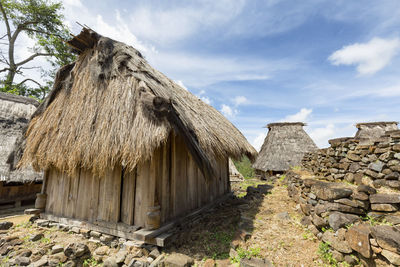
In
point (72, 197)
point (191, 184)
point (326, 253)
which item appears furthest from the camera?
point (191, 184)

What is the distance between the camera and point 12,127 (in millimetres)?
8625

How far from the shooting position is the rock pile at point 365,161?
3404 mm

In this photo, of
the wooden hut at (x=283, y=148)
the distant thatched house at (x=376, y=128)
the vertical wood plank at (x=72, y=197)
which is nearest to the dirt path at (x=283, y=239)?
the vertical wood plank at (x=72, y=197)

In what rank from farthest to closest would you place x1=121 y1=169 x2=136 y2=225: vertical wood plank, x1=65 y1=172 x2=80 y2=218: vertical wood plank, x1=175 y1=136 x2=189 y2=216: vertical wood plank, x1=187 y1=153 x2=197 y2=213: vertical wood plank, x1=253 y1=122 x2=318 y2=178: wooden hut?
x1=253 y1=122 x2=318 y2=178: wooden hut → x1=187 y1=153 x2=197 y2=213: vertical wood plank → x1=65 y1=172 x2=80 y2=218: vertical wood plank → x1=175 y1=136 x2=189 y2=216: vertical wood plank → x1=121 y1=169 x2=136 y2=225: vertical wood plank

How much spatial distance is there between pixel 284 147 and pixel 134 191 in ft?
45.5

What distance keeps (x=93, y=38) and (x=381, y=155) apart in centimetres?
763

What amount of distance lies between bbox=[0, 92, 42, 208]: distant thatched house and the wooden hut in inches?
564

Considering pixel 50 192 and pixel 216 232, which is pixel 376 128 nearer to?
pixel 216 232

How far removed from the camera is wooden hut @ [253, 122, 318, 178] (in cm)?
1381

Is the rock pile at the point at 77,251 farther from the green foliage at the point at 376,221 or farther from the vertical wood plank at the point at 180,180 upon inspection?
the green foliage at the point at 376,221

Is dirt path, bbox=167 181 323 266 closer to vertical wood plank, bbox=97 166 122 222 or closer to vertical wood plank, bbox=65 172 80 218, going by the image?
vertical wood plank, bbox=97 166 122 222

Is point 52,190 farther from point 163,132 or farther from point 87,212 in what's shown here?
point 163,132

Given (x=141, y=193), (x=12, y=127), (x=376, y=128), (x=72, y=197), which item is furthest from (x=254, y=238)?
→ (x=376, y=128)

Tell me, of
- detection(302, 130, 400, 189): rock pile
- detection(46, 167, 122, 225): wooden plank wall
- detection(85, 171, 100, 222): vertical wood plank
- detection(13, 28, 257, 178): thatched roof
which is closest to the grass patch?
detection(13, 28, 257, 178): thatched roof
